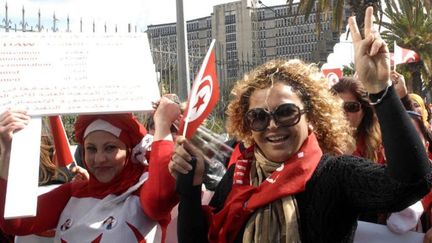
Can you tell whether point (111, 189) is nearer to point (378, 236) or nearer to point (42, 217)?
point (42, 217)

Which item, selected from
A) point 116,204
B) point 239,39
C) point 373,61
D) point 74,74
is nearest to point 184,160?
point 116,204

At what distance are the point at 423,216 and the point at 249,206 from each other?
4.61ft

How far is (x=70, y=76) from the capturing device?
8.63ft

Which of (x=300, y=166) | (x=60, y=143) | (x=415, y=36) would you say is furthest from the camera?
(x=415, y=36)

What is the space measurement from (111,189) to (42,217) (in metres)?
0.37

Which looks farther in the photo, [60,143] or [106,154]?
[60,143]

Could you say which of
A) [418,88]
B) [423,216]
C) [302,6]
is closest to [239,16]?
[418,88]

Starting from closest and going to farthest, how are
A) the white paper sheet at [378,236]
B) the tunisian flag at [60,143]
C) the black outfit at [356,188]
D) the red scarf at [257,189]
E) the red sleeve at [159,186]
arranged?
the black outfit at [356,188] < the red scarf at [257,189] < the red sleeve at [159,186] < the white paper sheet at [378,236] < the tunisian flag at [60,143]

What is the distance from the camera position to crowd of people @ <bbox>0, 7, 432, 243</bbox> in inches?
76.6

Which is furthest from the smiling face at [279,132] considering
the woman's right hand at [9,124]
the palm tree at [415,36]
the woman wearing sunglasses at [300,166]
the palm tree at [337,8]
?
the palm tree at [415,36]

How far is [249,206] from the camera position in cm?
223

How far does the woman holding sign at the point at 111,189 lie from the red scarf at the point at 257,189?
0.32 meters

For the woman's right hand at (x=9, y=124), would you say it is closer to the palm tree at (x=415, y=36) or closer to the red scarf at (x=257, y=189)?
the red scarf at (x=257, y=189)

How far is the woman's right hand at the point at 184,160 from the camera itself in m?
2.36
